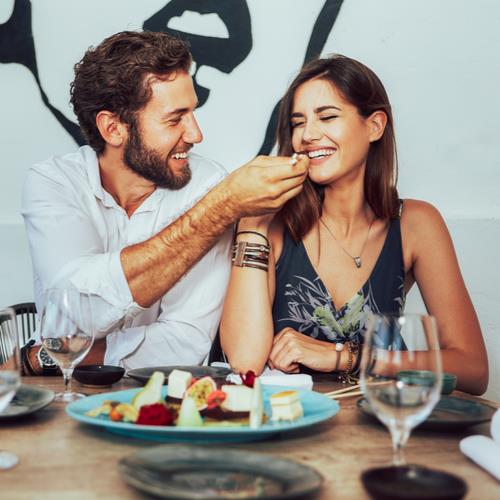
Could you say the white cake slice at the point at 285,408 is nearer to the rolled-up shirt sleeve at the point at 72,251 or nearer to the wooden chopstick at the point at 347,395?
the wooden chopstick at the point at 347,395

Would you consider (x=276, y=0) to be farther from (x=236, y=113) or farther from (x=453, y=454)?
(x=453, y=454)

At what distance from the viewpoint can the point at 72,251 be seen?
75.5 inches

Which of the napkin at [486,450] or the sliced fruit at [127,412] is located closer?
the napkin at [486,450]

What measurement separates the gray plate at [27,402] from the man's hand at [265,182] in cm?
77

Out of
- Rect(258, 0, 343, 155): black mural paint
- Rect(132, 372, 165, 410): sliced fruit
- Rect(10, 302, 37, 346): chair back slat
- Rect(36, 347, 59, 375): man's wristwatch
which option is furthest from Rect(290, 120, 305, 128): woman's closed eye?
Rect(132, 372, 165, 410): sliced fruit

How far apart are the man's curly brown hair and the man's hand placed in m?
0.57

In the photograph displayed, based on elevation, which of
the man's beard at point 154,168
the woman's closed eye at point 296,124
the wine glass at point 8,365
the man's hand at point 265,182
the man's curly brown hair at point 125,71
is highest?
the man's curly brown hair at point 125,71

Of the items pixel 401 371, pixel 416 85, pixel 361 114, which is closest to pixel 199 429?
pixel 401 371

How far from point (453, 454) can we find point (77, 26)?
2518mm

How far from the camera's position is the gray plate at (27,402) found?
3.45 feet

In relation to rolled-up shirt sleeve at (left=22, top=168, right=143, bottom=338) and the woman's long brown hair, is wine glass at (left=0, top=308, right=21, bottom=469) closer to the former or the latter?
rolled-up shirt sleeve at (left=22, top=168, right=143, bottom=338)

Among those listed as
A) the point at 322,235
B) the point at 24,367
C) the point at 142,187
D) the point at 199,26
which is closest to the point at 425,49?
the point at 199,26

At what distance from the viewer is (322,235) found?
215cm

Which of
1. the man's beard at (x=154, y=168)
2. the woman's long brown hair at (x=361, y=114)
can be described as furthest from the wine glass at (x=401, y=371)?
the man's beard at (x=154, y=168)
